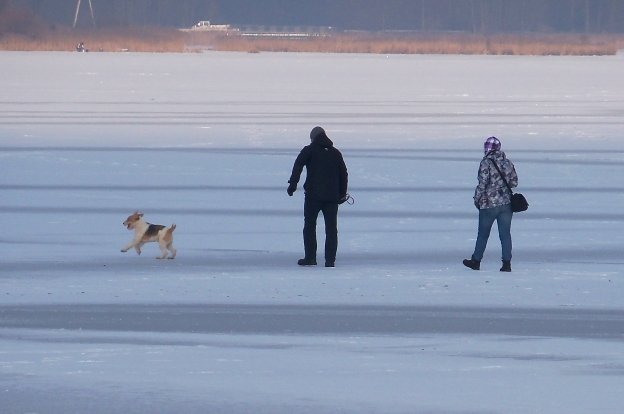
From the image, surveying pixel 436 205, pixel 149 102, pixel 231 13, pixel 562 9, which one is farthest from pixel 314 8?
pixel 436 205

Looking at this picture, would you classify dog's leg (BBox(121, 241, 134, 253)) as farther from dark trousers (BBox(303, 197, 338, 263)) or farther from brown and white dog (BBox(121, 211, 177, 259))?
dark trousers (BBox(303, 197, 338, 263))

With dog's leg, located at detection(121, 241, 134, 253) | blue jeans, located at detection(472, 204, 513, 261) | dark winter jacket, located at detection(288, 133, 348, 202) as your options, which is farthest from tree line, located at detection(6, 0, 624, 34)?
blue jeans, located at detection(472, 204, 513, 261)

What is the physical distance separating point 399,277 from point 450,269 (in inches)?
21.4

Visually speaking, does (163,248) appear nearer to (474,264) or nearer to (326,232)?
(326,232)

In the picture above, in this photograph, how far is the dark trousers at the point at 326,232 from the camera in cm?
999

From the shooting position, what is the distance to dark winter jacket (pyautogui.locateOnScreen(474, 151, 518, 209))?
9.71 m

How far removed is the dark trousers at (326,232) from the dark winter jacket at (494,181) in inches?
39.9

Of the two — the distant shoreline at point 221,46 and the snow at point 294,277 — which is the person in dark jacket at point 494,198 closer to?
the snow at point 294,277

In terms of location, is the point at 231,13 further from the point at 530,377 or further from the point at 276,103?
the point at 530,377

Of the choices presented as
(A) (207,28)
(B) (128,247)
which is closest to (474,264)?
(B) (128,247)

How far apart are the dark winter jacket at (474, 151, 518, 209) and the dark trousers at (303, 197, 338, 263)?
3.33 feet

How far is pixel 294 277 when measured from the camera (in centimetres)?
951

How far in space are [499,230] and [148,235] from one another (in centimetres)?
248

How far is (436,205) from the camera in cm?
1334
